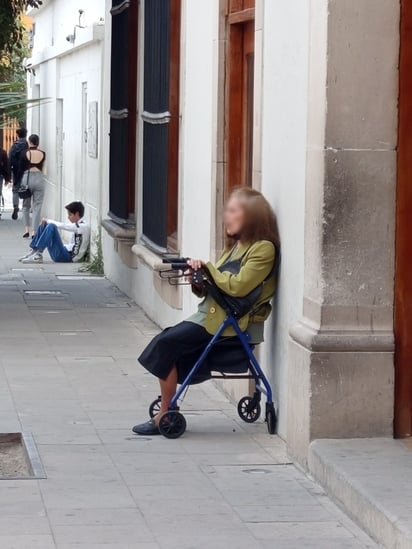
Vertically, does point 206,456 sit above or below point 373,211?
below

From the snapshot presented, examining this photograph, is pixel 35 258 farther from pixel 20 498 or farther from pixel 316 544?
pixel 316 544

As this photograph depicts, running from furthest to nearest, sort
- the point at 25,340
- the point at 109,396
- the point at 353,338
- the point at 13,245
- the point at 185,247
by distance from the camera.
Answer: the point at 13,245 < the point at 25,340 < the point at 185,247 < the point at 109,396 < the point at 353,338

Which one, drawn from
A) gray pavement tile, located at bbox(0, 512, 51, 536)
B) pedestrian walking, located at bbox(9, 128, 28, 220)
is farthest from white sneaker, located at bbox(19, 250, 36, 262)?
gray pavement tile, located at bbox(0, 512, 51, 536)

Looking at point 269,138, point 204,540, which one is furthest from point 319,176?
point 204,540

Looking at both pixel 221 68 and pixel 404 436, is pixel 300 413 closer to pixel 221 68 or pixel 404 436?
pixel 404 436

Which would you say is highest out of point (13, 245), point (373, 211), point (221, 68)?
point (221, 68)

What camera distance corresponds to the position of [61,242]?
20484 millimetres

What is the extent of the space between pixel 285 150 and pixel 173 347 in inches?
50.8

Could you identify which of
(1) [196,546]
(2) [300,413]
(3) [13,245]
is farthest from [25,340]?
(3) [13,245]

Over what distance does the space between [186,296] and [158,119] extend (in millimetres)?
1992

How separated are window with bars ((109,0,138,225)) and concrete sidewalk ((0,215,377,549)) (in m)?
4.10

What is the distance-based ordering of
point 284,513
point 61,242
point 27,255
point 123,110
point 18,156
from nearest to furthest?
1. point 284,513
2. point 123,110
3. point 61,242
4. point 27,255
5. point 18,156

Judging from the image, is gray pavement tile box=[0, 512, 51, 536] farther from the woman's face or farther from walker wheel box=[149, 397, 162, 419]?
the woman's face

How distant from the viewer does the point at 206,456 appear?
7.76 m
